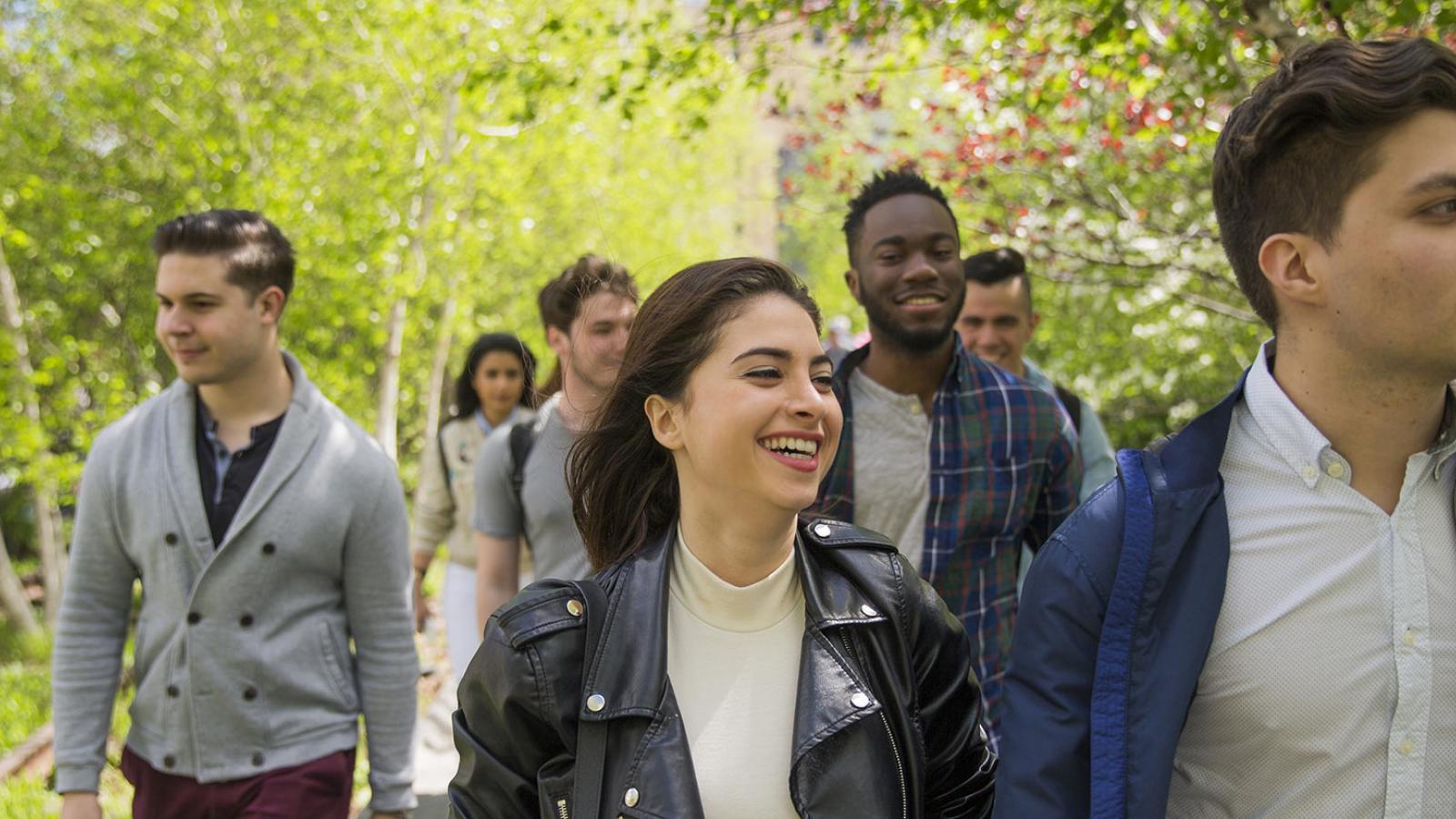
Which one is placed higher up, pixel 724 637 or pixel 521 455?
pixel 521 455

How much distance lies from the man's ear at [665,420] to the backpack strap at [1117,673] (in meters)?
0.86

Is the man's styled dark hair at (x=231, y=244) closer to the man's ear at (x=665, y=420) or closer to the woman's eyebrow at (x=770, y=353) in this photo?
the man's ear at (x=665, y=420)

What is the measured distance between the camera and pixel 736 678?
7.90 feet

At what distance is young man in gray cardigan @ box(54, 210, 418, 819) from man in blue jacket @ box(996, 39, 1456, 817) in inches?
93.6

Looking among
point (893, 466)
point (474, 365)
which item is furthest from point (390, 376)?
point (893, 466)

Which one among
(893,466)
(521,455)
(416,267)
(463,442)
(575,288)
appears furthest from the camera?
(416,267)

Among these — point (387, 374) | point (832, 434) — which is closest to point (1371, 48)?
point (832, 434)

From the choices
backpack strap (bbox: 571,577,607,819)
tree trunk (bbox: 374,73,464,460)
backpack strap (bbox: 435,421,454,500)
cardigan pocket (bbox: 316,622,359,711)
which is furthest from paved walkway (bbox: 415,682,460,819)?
backpack strap (bbox: 571,577,607,819)

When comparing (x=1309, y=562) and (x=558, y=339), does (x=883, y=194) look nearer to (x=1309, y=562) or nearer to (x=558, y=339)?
(x=558, y=339)

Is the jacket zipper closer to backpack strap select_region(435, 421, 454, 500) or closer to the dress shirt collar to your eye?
the dress shirt collar

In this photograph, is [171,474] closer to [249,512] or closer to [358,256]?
[249,512]

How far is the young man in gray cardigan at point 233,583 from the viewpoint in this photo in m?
3.85

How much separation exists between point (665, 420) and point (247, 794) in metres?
2.02

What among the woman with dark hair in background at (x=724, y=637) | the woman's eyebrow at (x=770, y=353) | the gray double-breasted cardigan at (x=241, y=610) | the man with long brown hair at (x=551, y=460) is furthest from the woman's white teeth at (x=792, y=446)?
the gray double-breasted cardigan at (x=241, y=610)
